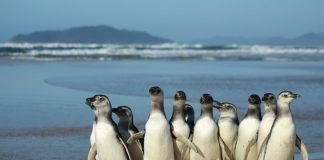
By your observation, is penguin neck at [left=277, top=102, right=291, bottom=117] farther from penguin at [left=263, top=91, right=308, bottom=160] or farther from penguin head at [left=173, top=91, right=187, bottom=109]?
penguin head at [left=173, top=91, right=187, bottom=109]

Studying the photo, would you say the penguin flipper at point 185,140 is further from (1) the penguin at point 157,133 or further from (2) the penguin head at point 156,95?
(2) the penguin head at point 156,95

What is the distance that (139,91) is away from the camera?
17.1m

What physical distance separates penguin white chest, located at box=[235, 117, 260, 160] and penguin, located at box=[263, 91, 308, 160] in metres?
0.43

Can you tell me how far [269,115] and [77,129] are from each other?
4.57 m

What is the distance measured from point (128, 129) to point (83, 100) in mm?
7474

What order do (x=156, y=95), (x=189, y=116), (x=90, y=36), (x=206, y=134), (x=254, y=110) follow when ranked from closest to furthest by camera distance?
(x=156, y=95)
(x=206, y=134)
(x=254, y=110)
(x=189, y=116)
(x=90, y=36)

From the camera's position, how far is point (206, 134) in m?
7.76

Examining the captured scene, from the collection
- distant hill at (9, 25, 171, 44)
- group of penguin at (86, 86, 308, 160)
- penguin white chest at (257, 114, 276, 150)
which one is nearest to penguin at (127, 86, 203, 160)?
group of penguin at (86, 86, 308, 160)

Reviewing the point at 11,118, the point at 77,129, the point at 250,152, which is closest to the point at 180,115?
the point at 250,152

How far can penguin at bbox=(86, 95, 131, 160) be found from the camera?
Result: 747 centimetres

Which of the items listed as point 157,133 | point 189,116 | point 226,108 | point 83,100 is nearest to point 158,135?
point 157,133

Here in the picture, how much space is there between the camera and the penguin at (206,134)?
25.5 feet

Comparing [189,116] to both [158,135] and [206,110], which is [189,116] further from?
[158,135]

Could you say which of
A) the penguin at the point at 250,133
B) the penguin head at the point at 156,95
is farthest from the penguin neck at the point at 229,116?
the penguin head at the point at 156,95
